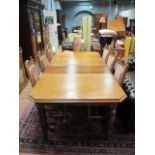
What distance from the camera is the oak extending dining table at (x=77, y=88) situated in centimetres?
178

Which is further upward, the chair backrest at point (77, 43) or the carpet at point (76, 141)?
the chair backrest at point (77, 43)

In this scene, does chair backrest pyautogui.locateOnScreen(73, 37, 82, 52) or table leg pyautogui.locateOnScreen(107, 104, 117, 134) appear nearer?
table leg pyautogui.locateOnScreen(107, 104, 117, 134)

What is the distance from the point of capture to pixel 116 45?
529 centimetres

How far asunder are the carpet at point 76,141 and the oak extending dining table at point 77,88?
6.0 inches

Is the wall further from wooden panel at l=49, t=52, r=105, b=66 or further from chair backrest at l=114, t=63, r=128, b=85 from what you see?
chair backrest at l=114, t=63, r=128, b=85

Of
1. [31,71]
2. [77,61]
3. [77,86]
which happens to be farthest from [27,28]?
[77,86]

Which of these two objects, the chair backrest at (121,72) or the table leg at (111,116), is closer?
the table leg at (111,116)

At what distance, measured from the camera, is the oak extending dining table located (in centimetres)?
178

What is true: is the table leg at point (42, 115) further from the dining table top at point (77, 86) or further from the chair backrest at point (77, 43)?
the chair backrest at point (77, 43)

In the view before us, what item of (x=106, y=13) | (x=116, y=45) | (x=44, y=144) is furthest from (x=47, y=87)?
(x=106, y=13)

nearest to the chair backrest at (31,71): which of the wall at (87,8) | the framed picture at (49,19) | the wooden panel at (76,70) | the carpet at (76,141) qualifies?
the wooden panel at (76,70)

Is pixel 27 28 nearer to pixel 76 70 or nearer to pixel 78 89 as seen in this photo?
pixel 76 70

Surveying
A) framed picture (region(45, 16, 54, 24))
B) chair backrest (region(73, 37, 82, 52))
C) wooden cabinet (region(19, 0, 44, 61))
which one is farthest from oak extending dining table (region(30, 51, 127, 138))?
framed picture (region(45, 16, 54, 24))

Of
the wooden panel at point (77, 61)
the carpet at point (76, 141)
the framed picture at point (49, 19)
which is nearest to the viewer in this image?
the carpet at point (76, 141)
